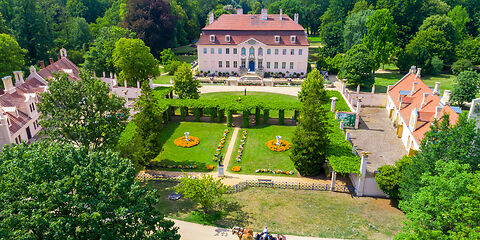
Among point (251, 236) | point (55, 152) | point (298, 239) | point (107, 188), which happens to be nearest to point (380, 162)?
point (298, 239)

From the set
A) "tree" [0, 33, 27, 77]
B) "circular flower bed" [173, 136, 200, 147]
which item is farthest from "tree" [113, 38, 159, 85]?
"circular flower bed" [173, 136, 200, 147]

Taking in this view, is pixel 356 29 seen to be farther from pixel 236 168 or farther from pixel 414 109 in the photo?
pixel 236 168

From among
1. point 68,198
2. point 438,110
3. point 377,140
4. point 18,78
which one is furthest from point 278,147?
point 18,78

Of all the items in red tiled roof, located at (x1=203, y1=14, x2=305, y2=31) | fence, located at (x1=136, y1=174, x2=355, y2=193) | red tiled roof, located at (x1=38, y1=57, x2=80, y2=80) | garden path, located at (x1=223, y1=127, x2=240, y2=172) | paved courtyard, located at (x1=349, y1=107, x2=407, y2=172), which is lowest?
fence, located at (x1=136, y1=174, x2=355, y2=193)

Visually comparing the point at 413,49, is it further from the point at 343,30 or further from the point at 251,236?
the point at 251,236

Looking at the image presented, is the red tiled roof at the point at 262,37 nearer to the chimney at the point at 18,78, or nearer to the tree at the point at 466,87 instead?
the tree at the point at 466,87

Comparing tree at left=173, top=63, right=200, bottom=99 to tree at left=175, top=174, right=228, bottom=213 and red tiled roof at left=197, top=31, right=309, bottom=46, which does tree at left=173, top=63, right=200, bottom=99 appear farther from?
tree at left=175, top=174, right=228, bottom=213
